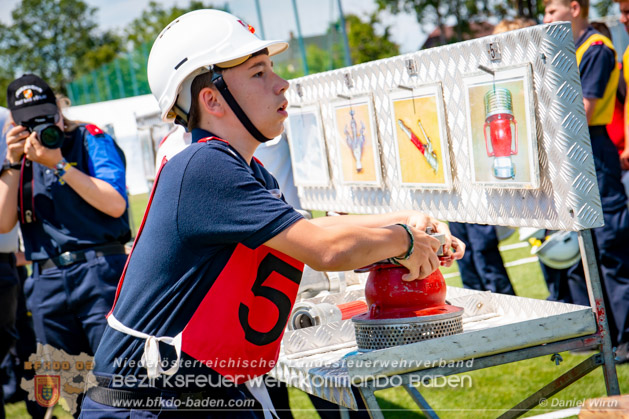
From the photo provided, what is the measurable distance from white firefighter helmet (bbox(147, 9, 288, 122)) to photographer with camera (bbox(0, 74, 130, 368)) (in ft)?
5.75

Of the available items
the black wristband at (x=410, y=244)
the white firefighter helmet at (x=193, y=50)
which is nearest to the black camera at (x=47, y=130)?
the white firefighter helmet at (x=193, y=50)

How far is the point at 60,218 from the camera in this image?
13.1 feet

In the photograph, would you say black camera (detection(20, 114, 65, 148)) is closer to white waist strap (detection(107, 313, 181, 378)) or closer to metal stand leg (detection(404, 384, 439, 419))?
white waist strap (detection(107, 313, 181, 378))

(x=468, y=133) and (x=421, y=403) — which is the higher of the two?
(x=468, y=133)

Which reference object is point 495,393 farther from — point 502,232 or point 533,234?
point 502,232

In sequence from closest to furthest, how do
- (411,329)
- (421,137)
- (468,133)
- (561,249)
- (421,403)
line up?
(411,329) < (468,133) < (421,137) < (421,403) < (561,249)

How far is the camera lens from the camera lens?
3908 mm

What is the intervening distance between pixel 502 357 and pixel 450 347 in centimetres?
20

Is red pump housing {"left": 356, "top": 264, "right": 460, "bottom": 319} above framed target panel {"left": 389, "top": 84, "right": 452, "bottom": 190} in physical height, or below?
below

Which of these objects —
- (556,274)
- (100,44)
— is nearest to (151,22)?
(100,44)

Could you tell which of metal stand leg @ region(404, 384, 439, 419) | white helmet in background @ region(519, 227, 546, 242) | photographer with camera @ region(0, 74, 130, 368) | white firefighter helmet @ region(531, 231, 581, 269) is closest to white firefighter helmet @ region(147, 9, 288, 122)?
photographer with camera @ region(0, 74, 130, 368)

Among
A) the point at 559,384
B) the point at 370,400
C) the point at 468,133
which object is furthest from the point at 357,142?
the point at 370,400

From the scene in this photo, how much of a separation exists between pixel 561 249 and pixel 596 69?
116cm

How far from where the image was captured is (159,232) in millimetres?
2113
